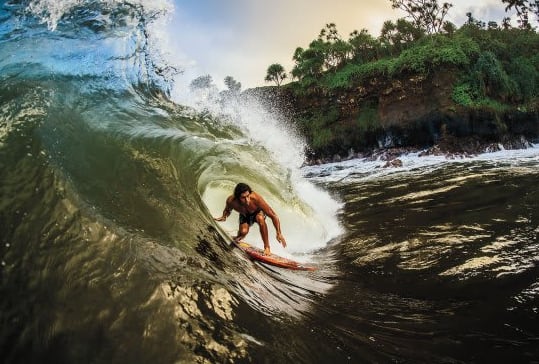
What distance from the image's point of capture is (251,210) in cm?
487

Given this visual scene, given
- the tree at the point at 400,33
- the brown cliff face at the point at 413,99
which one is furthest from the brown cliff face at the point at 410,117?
the tree at the point at 400,33

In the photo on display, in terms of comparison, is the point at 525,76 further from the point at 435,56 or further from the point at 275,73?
the point at 275,73

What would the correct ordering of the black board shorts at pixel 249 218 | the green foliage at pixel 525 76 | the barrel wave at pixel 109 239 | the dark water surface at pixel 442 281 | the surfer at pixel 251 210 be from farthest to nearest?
the green foliage at pixel 525 76 < the black board shorts at pixel 249 218 < the surfer at pixel 251 210 < the dark water surface at pixel 442 281 < the barrel wave at pixel 109 239

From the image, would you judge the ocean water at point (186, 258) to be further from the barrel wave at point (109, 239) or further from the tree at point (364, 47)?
the tree at point (364, 47)

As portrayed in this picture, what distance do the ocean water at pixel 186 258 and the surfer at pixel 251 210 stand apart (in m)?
0.60

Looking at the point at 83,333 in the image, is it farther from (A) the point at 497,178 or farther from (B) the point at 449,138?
(B) the point at 449,138

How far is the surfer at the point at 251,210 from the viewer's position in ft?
15.3

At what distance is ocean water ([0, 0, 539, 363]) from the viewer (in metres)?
1.83

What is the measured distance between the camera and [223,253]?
337 cm

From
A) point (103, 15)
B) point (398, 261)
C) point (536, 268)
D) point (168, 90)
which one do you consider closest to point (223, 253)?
point (398, 261)

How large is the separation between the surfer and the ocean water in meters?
0.60

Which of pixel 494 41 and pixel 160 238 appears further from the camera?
pixel 494 41

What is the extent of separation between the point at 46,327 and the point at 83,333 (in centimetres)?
17

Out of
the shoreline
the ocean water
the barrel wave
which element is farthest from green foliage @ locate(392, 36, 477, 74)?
the barrel wave
